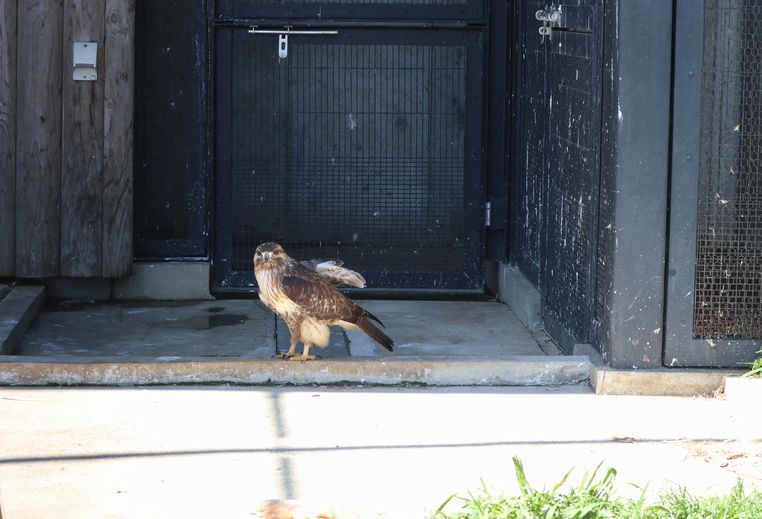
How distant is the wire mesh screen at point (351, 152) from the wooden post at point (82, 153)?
0.91 m

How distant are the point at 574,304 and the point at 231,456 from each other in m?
2.36

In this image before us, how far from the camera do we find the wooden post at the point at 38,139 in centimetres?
781

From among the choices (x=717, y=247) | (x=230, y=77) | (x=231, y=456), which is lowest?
(x=231, y=456)

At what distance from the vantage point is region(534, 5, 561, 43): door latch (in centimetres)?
679

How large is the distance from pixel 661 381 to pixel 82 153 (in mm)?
4009

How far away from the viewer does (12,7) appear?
7.78 meters

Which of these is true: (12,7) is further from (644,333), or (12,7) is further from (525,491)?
(525,491)

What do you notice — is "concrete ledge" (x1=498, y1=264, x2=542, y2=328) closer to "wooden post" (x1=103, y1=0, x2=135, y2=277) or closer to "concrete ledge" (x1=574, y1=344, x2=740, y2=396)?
"concrete ledge" (x1=574, y1=344, x2=740, y2=396)

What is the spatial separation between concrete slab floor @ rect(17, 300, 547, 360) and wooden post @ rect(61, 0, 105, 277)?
1.21 ft

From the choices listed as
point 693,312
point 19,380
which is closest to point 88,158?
point 19,380

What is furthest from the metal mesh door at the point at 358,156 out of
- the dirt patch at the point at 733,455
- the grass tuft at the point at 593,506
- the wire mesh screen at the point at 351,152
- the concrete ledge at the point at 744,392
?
the grass tuft at the point at 593,506

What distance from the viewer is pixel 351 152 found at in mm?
8375

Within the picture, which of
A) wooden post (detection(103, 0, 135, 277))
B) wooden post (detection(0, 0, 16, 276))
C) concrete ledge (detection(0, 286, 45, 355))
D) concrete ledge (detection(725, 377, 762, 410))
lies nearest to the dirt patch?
concrete ledge (detection(725, 377, 762, 410))

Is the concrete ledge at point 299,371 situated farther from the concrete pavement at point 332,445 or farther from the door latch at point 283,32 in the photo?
the door latch at point 283,32
